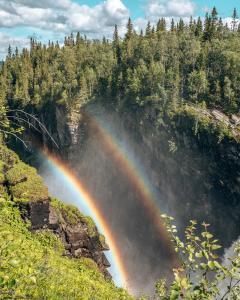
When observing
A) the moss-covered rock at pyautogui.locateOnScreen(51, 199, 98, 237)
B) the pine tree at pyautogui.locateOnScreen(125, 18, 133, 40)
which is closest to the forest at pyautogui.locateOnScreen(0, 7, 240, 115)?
the pine tree at pyautogui.locateOnScreen(125, 18, 133, 40)

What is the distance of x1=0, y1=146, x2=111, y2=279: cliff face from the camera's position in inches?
1184

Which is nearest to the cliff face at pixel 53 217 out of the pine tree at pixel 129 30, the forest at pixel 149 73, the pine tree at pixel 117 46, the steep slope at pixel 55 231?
the steep slope at pixel 55 231

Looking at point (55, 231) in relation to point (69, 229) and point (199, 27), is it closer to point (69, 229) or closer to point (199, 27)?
point (69, 229)

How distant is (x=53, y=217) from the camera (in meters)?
30.9

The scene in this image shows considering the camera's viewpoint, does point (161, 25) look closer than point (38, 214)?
No

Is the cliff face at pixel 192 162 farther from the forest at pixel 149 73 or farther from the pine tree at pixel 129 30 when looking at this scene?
the pine tree at pixel 129 30

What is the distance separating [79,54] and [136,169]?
61768mm

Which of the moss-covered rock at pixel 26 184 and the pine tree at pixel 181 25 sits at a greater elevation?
the pine tree at pixel 181 25

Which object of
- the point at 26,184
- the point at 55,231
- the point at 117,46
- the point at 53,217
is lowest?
the point at 55,231

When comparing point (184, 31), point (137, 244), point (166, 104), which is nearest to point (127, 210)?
point (137, 244)

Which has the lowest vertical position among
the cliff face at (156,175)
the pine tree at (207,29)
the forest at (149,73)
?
the cliff face at (156,175)

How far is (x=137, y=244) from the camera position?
229 ft

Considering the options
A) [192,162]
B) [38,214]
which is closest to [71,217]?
[38,214]

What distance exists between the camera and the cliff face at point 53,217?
30062mm
